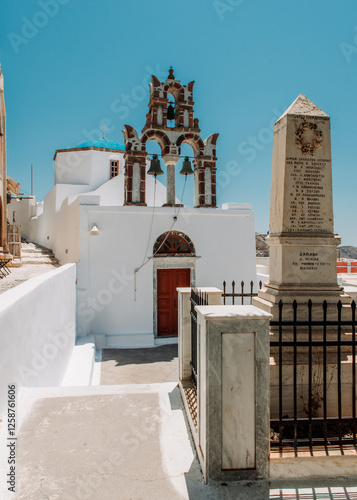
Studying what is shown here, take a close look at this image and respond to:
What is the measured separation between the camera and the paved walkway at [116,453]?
2.36 m

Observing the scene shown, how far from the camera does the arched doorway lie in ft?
36.1

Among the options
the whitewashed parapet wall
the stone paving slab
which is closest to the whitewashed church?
the whitewashed parapet wall

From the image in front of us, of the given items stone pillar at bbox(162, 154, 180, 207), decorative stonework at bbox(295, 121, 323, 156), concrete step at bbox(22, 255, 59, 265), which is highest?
stone pillar at bbox(162, 154, 180, 207)

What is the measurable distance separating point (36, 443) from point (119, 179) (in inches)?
593

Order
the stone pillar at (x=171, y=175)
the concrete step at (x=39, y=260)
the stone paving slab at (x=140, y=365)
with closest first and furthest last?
the stone paving slab at (x=140, y=365) → the stone pillar at (x=171, y=175) → the concrete step at (x=39, y=260)

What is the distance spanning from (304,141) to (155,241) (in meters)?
7.29

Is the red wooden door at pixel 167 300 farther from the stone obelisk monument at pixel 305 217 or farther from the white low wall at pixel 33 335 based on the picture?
the stone obelisk monument at pixel 305 217

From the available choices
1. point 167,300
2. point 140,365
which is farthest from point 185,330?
point 167,300

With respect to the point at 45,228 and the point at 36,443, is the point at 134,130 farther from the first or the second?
the point at 45,228

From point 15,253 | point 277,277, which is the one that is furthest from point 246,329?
point 15,253

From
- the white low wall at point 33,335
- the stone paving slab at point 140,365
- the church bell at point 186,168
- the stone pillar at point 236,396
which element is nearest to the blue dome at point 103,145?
the church bell at point 186,168

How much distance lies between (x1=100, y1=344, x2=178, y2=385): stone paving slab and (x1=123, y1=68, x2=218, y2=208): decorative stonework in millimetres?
4439

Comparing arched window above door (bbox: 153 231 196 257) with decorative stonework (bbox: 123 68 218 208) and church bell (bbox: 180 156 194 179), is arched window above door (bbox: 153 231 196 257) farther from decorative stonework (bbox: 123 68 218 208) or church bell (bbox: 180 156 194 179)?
church bell (bbox: 180 156 194 179)

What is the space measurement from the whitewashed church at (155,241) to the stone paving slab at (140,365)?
2.08 feet
